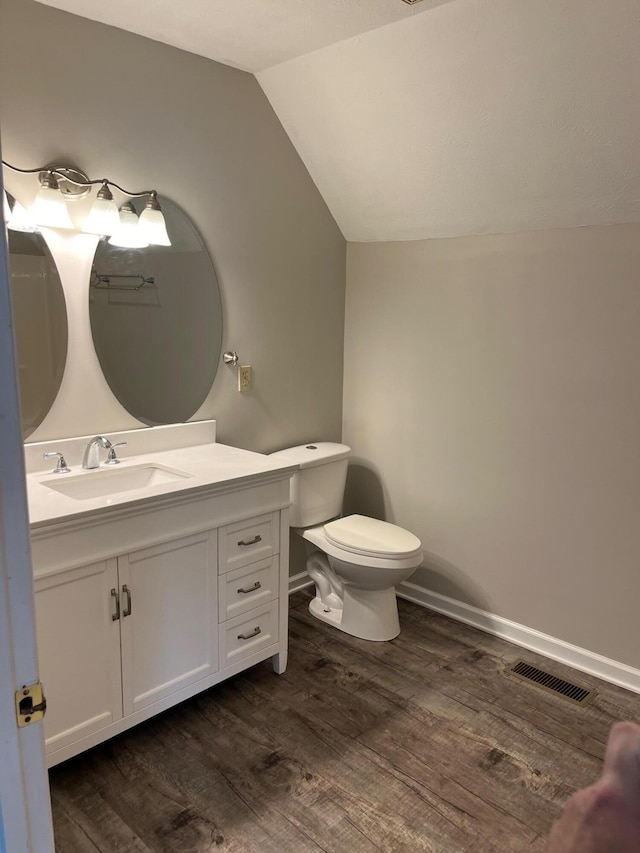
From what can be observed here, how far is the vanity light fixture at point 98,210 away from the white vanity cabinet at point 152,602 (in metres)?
0.95

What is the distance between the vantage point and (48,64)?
199cm

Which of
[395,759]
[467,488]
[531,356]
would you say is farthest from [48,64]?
[395,759]

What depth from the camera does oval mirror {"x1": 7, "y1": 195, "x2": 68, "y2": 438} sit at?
2014 millimetres

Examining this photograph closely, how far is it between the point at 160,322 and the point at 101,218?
44 centimetres

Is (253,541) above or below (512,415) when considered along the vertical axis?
below

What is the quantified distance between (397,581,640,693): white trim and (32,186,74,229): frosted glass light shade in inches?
88.0

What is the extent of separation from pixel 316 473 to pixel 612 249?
58.3 inches

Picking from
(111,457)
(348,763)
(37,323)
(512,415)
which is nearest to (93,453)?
(111,457)

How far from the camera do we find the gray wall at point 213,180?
2.00m

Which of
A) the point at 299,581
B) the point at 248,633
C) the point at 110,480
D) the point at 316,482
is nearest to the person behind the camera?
the point at 110,480

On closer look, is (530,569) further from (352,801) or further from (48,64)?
(48,64)

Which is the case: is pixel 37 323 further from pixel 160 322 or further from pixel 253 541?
pixel 253 541

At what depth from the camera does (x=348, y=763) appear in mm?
2020

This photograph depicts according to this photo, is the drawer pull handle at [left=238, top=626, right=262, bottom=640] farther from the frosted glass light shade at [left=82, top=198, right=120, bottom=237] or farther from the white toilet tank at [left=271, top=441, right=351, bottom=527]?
the frosted glass light shade at [left=82, top=198, right=120, bottom=237]
